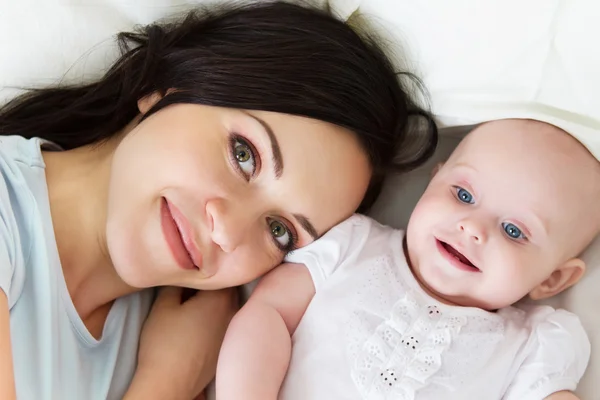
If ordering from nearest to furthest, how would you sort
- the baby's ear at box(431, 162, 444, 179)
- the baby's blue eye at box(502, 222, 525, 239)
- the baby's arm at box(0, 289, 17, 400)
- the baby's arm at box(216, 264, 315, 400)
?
the baby's arm at box(0, 289, 17, 400) → the baby's arm at box(216, 264, 315, 400) → the baby's blue eye at box(502, 222, 525, 239) → the baby's ear at box(431, 162, 444, 179)

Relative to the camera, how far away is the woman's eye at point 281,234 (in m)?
1.17

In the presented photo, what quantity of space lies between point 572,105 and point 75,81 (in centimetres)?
91

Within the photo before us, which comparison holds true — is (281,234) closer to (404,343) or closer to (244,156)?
(244,156)

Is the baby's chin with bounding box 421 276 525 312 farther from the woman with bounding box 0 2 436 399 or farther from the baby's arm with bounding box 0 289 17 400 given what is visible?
the baby's arm with bounding box 0 289 17 400

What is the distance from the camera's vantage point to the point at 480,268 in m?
1.12

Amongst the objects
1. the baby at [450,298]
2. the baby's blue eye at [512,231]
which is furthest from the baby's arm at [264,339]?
the baby's blue eye at [512,231]

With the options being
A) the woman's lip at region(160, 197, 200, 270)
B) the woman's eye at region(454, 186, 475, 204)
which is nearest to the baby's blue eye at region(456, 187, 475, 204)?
the woman's eye at region(454, 186, 475, 204)

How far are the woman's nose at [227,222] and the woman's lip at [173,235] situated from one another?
0.06 meters

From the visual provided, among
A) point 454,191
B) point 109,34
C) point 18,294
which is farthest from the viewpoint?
point 109,34

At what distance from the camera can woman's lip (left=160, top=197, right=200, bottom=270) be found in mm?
1064

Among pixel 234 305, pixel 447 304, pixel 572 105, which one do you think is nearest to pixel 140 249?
pixel 234 305

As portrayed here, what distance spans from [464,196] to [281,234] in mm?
323

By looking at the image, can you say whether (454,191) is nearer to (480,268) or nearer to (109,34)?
(480,268)

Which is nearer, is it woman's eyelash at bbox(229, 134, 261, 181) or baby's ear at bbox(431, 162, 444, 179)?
woman's eyelash at bbox(229, 134, 261, 181)
